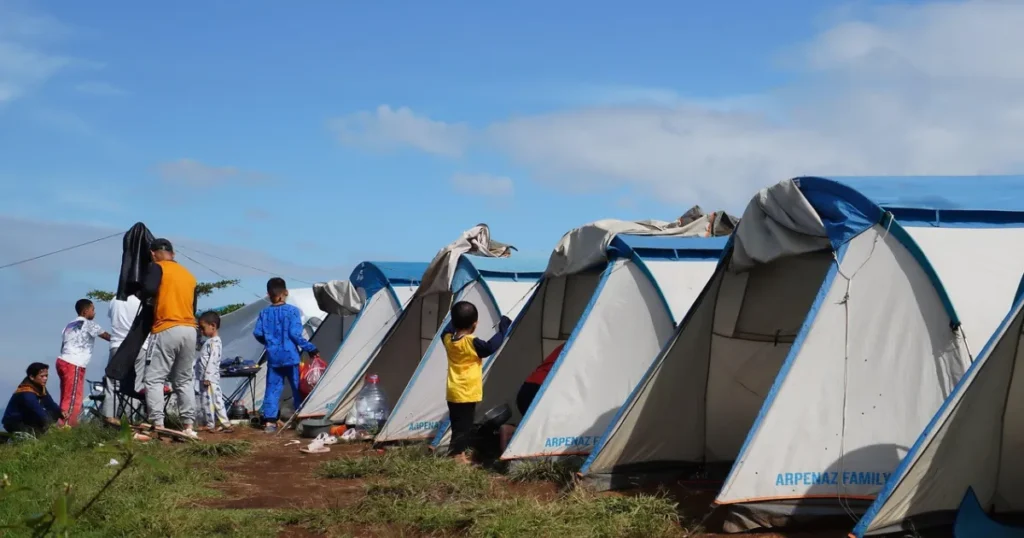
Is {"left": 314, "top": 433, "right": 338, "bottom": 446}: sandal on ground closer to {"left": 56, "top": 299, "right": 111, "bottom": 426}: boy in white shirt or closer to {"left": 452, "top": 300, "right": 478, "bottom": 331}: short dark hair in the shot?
{"left": 452, "top": 300, "right": 478, "bottom": 331}: short dark hair

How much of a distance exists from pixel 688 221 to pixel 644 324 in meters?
1.57

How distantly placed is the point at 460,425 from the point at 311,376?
16.8ft

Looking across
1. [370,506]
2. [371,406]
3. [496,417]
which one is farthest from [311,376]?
[370,506]

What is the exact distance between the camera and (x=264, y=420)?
40.8 feet

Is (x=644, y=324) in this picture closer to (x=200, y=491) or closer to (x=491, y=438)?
(x=491, y=438)

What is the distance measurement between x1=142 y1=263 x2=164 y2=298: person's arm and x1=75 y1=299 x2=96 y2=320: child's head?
344cm

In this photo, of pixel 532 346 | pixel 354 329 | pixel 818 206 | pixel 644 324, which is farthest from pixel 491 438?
pixel 354 329

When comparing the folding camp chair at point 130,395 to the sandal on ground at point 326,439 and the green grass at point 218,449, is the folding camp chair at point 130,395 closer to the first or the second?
the green grass at point 218,449

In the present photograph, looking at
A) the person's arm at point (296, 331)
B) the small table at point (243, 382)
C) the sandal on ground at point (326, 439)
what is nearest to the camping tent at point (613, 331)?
the sandal on ground at point (326, 439)

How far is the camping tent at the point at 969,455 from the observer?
496 cm

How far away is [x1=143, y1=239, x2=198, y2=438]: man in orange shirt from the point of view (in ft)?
30.9

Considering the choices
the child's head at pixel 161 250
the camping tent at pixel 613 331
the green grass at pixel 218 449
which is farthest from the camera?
the child's head at pixel 161 250

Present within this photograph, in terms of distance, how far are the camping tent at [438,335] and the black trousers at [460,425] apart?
1.59 meters

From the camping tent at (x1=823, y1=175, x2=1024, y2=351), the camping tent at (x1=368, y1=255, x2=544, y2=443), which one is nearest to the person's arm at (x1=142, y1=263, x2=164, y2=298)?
the camping tent at (x1=368, y1=255, x2=544, y2=443)
